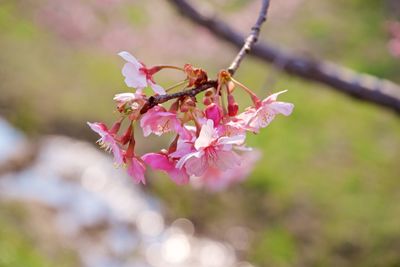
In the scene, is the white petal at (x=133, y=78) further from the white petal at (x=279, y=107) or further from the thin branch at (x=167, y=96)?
the white petal at (x=279, y=107)

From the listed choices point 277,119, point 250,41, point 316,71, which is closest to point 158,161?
point 250,41

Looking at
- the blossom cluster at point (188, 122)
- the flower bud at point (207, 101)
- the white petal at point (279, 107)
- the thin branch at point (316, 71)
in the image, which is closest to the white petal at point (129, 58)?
the blossom cluster at point (188, 122)

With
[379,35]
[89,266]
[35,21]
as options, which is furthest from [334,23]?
[89,266]

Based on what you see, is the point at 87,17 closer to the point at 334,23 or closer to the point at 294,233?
the point at 334,23

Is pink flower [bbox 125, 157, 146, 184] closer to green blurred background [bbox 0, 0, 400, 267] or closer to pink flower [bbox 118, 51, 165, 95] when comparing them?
pink flower [bbox 118, 51, 165, 95]

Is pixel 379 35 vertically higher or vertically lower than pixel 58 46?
higher

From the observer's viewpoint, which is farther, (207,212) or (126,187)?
(126,187)

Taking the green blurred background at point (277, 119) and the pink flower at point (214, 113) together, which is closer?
the pink flower at point (214, 113)
